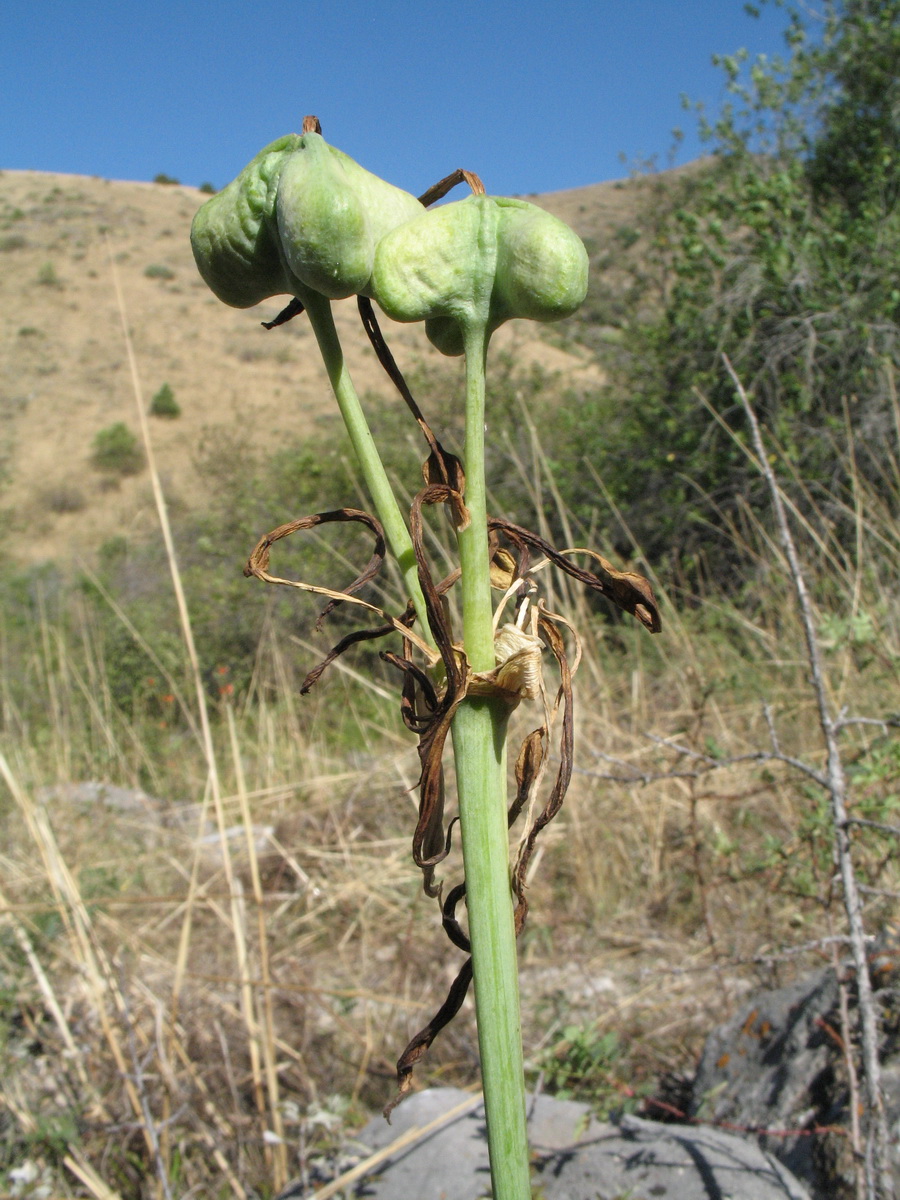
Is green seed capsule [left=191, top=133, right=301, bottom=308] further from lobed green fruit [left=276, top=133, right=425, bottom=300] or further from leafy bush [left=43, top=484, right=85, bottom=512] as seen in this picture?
leafy bush [left=43, top=484, right=85, bottom=512]

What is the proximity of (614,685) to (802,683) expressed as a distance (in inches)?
41.1

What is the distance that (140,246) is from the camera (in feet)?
105

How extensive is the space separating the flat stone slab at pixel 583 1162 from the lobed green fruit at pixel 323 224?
4.06 feet

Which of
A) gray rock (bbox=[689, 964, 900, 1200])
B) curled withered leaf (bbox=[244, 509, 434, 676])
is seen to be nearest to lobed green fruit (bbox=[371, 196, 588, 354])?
curled withered leaf (bbox=[244, 509, 434, 676])

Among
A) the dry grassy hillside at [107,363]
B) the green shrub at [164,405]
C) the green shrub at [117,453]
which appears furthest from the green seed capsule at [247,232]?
the green shrub at [164,405]

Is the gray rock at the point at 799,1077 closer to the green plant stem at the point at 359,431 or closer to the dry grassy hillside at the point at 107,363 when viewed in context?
the green plant stem at the point at 359,431

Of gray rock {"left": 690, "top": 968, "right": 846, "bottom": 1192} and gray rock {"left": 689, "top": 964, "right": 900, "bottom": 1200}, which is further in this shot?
gray rock {"left": 690, "top": 968, "right": 846, "bottom": 1192}

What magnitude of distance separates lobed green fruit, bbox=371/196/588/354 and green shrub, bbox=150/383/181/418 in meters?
24.4

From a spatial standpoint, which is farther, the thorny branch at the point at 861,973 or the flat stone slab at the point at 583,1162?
the flat stone slab at the point at 583,1162

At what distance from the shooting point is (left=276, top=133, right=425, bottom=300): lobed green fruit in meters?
0.48

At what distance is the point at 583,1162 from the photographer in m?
1.29

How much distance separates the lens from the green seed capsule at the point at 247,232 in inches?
20.9

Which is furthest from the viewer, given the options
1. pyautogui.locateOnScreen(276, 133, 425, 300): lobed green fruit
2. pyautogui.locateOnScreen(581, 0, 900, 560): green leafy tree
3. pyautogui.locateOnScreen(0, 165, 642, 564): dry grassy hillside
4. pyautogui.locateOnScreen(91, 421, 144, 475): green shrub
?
pyautogui.locateOnScreen(91, 421, 144, 475): green shrub

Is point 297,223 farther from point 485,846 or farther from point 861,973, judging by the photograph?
point 861,973
